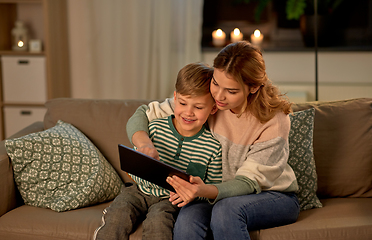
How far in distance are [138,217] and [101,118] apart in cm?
56

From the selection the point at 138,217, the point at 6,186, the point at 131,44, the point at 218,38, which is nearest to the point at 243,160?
the point at 138,217

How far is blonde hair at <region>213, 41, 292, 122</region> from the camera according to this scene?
1275mm

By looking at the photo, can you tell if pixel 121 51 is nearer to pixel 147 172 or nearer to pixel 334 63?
pixel 334 63

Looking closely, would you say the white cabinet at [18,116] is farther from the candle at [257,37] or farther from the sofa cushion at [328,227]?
the sofa cushion at [328,227]

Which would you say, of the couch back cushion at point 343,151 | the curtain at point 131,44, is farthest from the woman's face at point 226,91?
the curtain at point 131,44

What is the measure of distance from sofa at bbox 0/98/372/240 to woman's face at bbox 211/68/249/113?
1.49ft

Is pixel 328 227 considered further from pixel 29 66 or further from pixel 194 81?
pixel 29 66

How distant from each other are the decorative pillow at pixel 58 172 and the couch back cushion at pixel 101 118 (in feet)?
0.39

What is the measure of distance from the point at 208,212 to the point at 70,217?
509 millimetres

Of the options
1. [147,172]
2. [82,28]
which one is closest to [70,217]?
[147,172]

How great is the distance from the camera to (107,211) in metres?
1.40

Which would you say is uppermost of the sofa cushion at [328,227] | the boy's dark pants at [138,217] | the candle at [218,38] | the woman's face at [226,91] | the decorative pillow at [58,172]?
the candle at [218,38]

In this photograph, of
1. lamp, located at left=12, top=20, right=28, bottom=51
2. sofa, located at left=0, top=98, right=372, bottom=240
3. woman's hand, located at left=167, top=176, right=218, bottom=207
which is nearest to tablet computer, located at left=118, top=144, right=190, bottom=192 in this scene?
woman's hand, located at left=167, top=176, right=218, bottom=207

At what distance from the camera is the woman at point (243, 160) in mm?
1258
